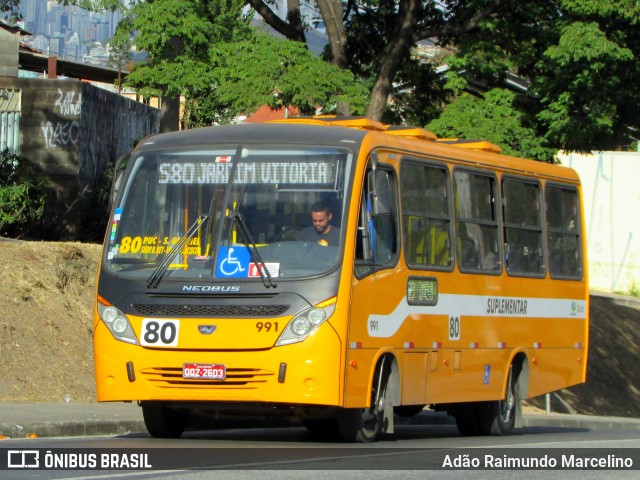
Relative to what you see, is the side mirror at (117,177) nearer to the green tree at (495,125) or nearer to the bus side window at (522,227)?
the bus side window at (522,227)

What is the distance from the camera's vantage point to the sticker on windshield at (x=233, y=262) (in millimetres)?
12406

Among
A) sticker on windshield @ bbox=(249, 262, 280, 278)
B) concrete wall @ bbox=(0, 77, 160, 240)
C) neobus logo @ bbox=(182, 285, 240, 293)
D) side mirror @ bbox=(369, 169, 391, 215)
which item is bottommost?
neobus logo @ bbox=(182, 285, 240, 293)

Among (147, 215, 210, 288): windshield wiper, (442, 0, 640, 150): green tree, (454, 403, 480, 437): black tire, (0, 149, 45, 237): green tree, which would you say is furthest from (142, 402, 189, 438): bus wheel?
(442, 0, 640, 150): green tree

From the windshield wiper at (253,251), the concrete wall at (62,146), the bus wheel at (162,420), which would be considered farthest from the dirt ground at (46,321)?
the windshield wiper at (253,251)

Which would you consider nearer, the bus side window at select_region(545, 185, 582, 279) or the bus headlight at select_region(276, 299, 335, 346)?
the bus headlight at select_region(276, 299, 335, 346)

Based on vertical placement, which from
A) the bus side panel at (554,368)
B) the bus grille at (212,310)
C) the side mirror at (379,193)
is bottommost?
the bus side panel at (554,368)

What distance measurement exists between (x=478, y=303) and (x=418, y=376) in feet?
5.43

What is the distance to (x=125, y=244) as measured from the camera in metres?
13.0

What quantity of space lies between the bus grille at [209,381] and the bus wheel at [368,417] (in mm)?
1078

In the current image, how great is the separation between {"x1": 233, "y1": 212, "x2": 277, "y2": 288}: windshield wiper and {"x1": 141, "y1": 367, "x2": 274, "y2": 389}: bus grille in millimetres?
803

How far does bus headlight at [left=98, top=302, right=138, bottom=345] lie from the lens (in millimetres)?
12430

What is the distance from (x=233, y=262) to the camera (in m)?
12.5

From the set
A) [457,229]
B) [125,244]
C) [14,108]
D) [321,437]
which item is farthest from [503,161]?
[14,108]

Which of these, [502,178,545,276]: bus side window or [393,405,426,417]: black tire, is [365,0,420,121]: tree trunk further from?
[393,405,426,417]: black tire
